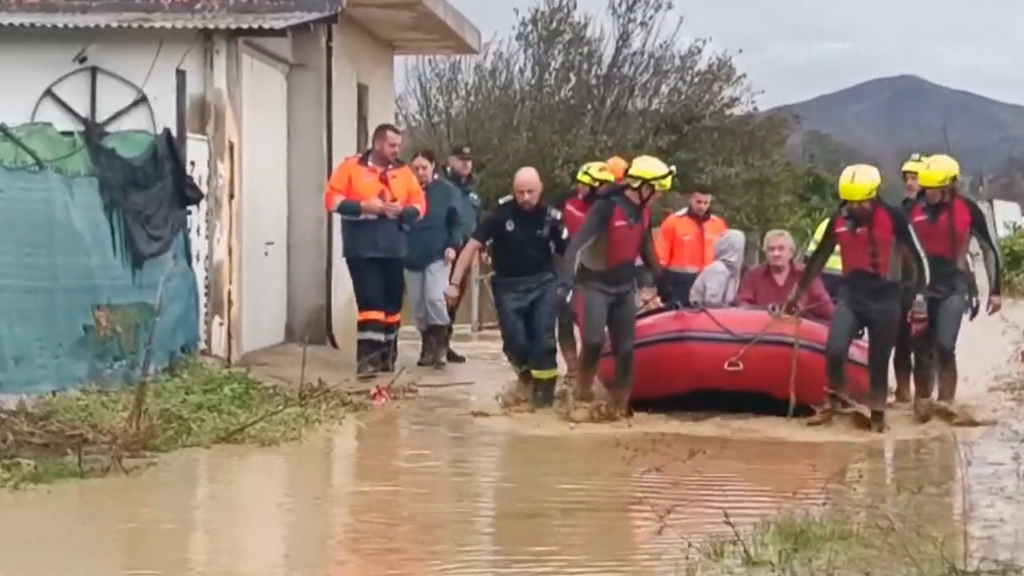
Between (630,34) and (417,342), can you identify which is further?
(630,34)

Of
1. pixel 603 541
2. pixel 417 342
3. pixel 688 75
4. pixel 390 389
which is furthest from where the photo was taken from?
pixel 688 75

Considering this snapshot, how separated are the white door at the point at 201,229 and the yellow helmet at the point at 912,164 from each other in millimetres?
5049

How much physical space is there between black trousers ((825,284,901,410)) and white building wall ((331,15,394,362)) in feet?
17.5

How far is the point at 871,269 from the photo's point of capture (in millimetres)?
13094

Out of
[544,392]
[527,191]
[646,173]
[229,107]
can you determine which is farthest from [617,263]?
[229,107]

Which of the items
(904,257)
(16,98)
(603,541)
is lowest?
(603,541)

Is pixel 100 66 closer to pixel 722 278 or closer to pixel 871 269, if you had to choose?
pixel 722 278

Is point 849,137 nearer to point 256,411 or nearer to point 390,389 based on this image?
point 390,389

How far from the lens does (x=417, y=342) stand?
67.6 feet

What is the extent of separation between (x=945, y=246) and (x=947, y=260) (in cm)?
9

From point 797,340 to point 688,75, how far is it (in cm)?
2641

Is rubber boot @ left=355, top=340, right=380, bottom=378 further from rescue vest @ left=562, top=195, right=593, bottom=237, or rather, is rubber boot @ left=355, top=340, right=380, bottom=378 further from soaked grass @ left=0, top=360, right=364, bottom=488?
rescue vest @ left=562, top=195, right=593, bottom=237

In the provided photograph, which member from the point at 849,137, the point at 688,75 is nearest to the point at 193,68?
the point at 849,137

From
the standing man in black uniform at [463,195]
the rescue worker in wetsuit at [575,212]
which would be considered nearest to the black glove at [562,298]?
the rescue worker in wetsuit at [575,212]
